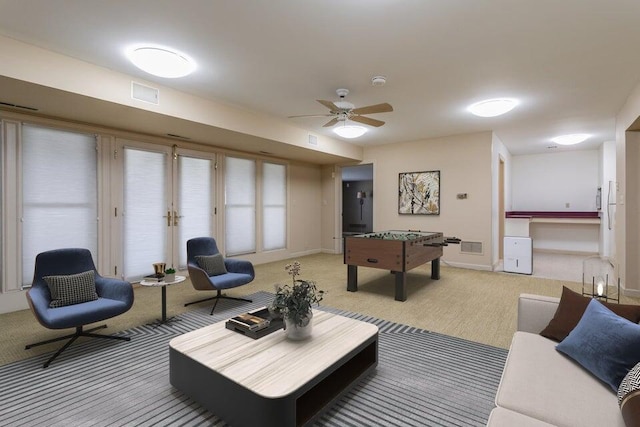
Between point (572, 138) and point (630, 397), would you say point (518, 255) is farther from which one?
point (630, 397)

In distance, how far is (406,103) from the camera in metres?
4.53

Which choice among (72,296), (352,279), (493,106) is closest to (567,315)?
(352,279)

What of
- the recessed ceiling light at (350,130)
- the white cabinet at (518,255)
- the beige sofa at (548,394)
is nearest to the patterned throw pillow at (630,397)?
the beige sofa at (548,394)

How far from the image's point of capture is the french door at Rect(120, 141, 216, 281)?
194 inches

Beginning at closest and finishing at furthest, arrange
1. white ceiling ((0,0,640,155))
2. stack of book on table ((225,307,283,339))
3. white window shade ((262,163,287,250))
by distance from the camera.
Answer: stack of book on table ((225,307,283,339))
white ceiling ((0,0,640,155))
white window shade ((262,163,287,250))

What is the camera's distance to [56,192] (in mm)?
4188

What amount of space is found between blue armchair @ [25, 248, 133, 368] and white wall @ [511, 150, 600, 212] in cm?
963

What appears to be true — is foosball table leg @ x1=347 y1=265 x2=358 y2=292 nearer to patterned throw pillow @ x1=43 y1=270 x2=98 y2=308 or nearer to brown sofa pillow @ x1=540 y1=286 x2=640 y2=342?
brown sofa pillow @ x1=540 y1=286 x2=640 y2=342

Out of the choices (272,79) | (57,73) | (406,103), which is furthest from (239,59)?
(406,103)

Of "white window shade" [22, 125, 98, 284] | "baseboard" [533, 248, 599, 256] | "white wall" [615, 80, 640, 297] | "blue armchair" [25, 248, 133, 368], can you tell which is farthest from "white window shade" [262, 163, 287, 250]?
"baseboard" [533, 248, 599, 256]

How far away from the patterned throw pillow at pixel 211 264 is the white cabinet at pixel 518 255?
522 centimetres

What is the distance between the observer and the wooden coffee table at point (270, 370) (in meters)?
1.66

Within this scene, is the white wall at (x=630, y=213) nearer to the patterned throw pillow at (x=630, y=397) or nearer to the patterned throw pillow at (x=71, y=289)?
the patterned throw pillow at (x=630, y=397)

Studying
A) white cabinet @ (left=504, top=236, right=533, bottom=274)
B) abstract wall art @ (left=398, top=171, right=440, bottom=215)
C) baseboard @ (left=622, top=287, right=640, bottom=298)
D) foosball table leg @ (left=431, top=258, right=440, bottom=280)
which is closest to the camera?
baseboard @ (left=622, top=287, right=640, bottom=298)
